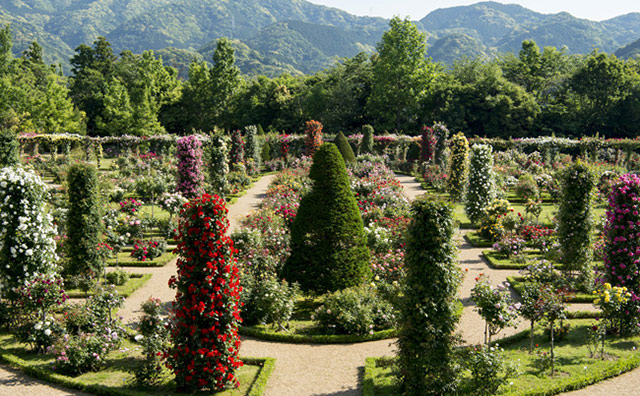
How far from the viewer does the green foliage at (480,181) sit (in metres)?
19.4

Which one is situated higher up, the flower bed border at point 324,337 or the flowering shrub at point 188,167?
the flowering shrub at point 188,167

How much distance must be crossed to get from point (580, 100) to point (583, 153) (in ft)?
59.1

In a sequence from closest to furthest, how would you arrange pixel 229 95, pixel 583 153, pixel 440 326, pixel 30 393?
pixel 440 326 → pixel 30 393 → pixel 583 153 → pixel 229 95

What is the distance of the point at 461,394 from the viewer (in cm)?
818

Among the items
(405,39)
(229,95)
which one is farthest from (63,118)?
(405,39)

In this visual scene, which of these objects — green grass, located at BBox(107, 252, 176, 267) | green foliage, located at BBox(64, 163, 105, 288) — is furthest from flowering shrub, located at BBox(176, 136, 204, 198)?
green foliage, located at BBox(64, 163, 105, 288)

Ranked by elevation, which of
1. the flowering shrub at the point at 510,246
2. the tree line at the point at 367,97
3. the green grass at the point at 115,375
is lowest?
the green grass at the point at 115,375

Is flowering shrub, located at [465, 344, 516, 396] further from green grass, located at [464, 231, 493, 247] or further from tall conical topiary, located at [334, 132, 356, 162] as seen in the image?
tall conical topiary, located at [334, 132, 356, 162]

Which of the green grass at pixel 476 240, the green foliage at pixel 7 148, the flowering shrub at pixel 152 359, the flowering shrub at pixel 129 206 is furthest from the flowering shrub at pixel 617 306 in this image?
the green foliage at pixel 7 148

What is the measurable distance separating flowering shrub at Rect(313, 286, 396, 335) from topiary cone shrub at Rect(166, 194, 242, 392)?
9.45 feet

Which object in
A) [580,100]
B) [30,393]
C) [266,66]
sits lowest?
[30,393]

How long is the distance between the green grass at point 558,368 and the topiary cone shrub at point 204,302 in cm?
244

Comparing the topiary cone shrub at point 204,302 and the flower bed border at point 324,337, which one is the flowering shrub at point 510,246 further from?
the topiary cone shrub at point 204,302

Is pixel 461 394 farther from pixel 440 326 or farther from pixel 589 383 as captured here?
pixel 589 383
